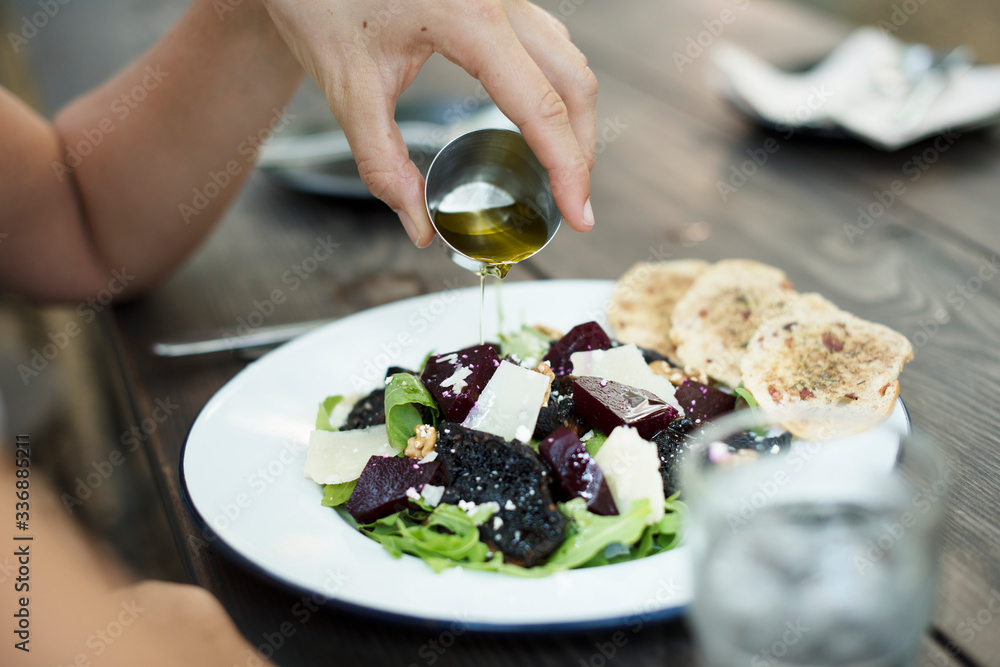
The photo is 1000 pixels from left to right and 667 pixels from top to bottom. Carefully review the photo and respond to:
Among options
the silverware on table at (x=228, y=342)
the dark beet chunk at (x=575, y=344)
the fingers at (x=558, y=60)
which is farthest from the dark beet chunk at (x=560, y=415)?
the silverware on table at (x=228, y=342)

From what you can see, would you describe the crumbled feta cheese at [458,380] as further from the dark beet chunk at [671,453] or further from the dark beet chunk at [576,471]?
the dark beet chunk at [671,453]

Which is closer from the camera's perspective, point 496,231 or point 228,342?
point 496,231

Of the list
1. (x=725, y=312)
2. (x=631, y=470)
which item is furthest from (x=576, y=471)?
(x=725, y=312)

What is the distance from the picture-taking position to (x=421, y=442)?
1.53 metres

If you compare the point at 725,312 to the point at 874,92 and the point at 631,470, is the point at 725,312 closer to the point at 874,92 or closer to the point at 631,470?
the point at 631,470

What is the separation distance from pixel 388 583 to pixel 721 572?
55cm

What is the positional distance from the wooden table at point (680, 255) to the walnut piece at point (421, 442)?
1.21ft

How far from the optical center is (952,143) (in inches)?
123

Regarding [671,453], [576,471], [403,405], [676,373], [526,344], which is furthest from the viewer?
[526,344]

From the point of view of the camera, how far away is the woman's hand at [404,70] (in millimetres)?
1494

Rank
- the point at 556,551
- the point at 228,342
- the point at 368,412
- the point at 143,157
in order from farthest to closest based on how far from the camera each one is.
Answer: the point at 143,157
the point at 228,342
the point at 368,412
the point at 556,551

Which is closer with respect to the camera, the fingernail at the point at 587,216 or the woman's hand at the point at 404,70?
the woman's hand at the point at 404,70

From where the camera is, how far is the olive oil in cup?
5.90 ft

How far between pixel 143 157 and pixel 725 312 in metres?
1.79
